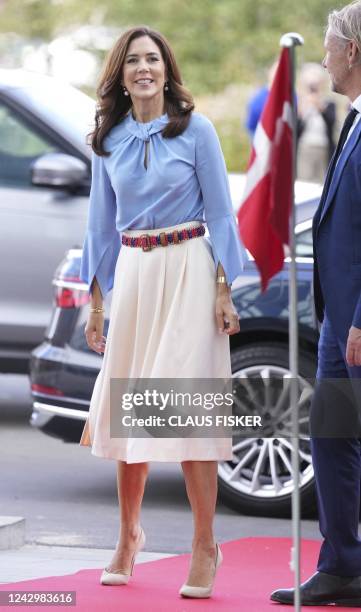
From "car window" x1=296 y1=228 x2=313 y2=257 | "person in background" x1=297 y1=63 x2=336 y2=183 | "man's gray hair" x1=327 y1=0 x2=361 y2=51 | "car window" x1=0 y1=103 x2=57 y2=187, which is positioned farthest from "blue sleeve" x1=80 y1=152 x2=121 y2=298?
"person in background" x1=297 y1=63 x2=336 y2=183

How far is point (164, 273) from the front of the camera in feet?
19.1

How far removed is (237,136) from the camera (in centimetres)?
2572

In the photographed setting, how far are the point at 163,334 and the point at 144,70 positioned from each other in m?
0.96

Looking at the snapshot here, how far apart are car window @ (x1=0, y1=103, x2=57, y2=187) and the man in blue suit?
16.1ft

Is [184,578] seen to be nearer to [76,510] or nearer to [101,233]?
[101,233]

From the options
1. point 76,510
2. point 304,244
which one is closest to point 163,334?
point 304,244

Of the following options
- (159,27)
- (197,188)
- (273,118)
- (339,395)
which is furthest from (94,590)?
(159,27)

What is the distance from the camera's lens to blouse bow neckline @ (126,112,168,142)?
19.2 feet

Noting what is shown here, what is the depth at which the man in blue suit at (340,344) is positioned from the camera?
5414 millimetres

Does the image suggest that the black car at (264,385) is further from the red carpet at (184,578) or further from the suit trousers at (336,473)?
the suit trousers at (336,473)

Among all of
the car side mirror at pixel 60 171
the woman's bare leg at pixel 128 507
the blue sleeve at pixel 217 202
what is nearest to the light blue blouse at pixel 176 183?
the blue sleeve at pixel 217 202

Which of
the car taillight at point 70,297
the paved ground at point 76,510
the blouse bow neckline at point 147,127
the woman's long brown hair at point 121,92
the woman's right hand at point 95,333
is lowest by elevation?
the paved ground at point 76,510

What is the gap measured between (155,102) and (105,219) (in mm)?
470

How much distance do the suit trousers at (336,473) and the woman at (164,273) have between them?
342 mm
